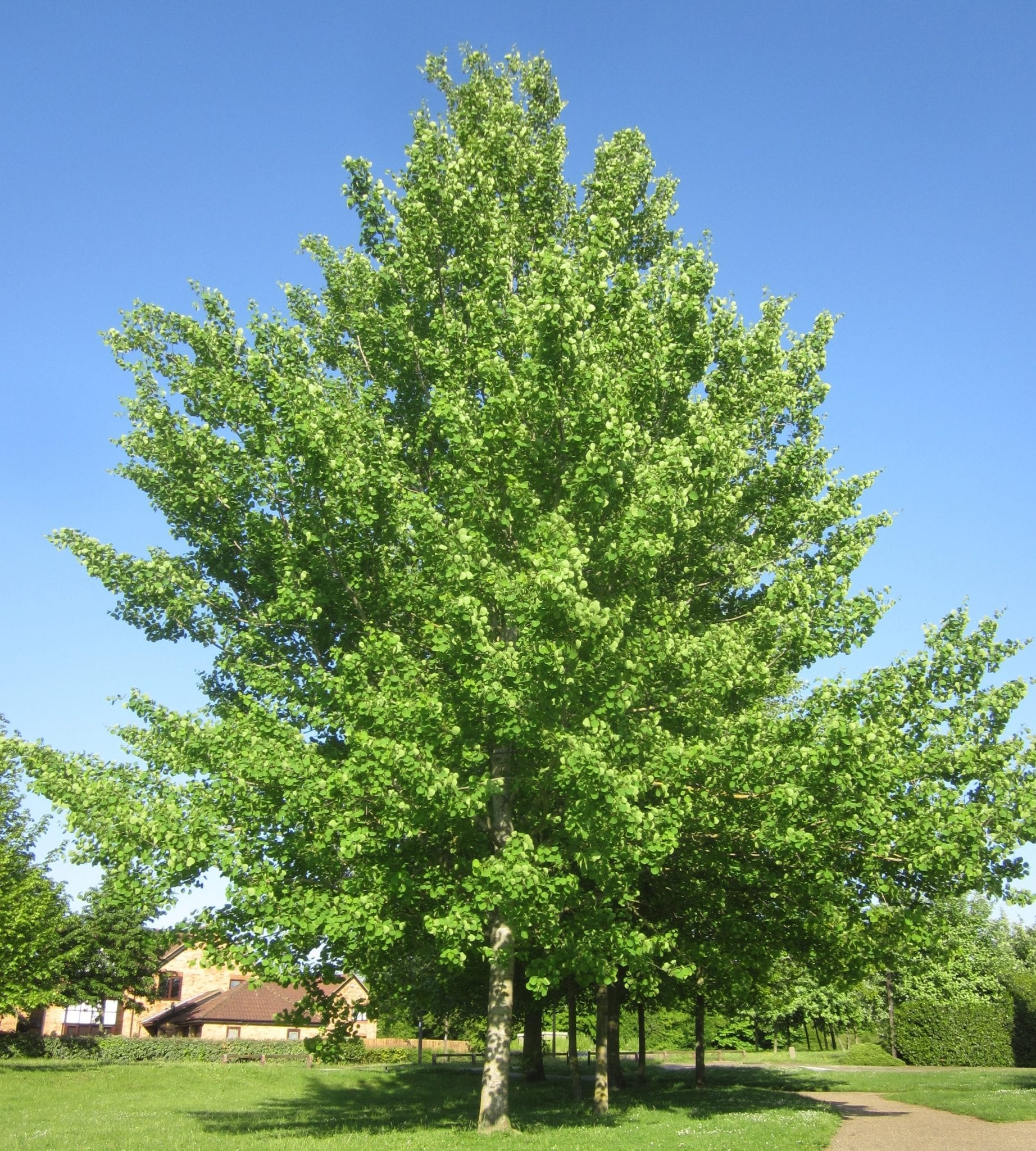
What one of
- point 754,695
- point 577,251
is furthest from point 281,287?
point 754,695

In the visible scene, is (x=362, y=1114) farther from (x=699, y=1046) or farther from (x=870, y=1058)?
(x=870, y=1058)

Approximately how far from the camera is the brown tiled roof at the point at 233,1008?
6850 cm

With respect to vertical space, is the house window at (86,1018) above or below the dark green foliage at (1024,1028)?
below

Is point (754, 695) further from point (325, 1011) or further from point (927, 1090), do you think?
point (927, 1090)

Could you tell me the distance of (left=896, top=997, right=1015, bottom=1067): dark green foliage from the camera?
4353 cm

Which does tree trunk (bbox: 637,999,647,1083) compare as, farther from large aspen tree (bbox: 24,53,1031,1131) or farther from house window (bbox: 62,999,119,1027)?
house window (bbox: 62,999,119,1027)

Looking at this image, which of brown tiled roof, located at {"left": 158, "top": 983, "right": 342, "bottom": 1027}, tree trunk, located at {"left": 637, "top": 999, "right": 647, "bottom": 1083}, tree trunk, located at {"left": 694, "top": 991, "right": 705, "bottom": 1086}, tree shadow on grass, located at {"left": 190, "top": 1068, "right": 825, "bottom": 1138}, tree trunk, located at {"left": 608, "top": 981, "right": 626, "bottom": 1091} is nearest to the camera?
tree shadow on grass, located at {"left": 190, "top": 1068, "right": 825, "bottom": 1138}

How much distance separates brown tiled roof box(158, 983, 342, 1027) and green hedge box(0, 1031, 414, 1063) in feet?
29.4

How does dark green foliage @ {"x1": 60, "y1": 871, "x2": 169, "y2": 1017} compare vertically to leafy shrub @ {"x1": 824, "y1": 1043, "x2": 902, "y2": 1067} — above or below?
above

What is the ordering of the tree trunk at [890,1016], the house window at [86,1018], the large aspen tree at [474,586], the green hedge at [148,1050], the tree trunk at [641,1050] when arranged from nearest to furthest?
the large aspen tree at [474,586] → the tree trunk at [641,1050] → the tree trunk at [890,1016] → the green hedge at [148,1050] → the house window at [86,1018]

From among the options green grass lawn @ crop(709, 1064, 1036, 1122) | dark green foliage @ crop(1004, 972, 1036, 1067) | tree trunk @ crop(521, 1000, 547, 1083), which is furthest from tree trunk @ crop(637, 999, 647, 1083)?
dark green foliage @ crop(1004, 972, 1036, 1067)

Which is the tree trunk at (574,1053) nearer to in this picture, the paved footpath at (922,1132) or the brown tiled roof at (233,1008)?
the paved footpath at (922,1132)

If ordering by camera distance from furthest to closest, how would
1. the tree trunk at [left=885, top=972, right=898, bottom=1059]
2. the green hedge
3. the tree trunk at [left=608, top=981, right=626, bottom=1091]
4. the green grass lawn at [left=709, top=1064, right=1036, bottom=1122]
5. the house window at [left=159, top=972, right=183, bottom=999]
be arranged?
the house window at [left=159, top=972, right=183, bottom=999] → the green hedge → the tree trunk at [left=885, top=972, right=898, bottom=1059] → the tree trunk at [left=608, top=981, right=626, bottom=1091] → the green grass lawn at [left=709, top=1064, right=1036, bottom=1122]

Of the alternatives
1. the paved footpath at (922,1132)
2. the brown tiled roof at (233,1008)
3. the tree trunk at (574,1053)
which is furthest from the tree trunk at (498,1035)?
the brown tiled roof at (233,1008)
